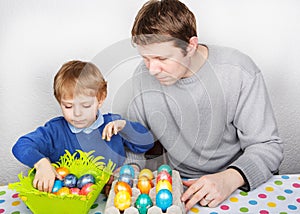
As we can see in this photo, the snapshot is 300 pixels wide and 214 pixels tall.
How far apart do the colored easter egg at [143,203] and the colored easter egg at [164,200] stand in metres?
0.02

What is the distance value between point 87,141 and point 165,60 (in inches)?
12.4

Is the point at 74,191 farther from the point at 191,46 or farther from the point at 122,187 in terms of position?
the point at 191,46

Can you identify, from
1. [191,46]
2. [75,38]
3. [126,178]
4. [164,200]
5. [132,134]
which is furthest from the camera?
[75,38]

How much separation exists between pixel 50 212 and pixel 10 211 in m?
0.13

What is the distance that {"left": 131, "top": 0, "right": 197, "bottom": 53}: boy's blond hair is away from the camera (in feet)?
4.03

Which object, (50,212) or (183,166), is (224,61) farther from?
(50,212)

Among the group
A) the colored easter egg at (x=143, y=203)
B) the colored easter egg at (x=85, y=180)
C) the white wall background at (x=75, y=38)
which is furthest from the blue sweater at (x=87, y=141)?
the white wall background at (x=75, y=38)

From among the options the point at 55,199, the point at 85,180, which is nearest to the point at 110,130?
the point at 85,180

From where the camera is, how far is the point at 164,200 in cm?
110

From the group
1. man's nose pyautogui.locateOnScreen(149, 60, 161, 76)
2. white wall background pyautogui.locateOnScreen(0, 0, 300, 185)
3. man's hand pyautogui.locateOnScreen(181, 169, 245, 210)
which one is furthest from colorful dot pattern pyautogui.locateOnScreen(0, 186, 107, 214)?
white wall background pyautogui.locateOnScreen(0, 0, 300, 185)

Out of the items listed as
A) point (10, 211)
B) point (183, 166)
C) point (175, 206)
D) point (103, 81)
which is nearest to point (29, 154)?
point (10, 211)

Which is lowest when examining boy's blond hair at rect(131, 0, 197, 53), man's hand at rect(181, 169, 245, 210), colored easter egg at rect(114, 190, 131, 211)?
man's hand at rect(181, 169, 245, 210)

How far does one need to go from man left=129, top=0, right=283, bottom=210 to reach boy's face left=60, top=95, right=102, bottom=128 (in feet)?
0.51

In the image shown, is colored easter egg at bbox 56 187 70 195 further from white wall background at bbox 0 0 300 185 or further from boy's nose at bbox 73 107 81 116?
white wall background at bbox 0 0 300 185
